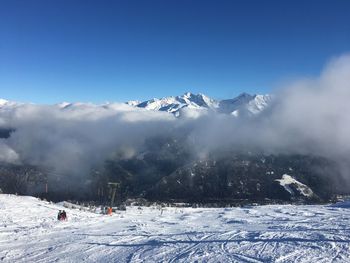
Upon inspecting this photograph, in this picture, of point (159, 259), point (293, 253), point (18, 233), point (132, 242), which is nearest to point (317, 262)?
point (293, 253)

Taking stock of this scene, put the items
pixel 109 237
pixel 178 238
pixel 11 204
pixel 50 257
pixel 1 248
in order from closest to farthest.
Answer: pixel 50 257 < pixel 1 248 < pixel 178 238 < pixel 109 237 < pixel 11 204

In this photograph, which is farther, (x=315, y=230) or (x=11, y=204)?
(x=11, y=204)

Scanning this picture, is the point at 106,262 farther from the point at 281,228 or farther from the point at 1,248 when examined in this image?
the point at 281,228

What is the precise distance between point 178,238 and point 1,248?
1492cm

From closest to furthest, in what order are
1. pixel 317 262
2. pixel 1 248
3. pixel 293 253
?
pixel 317 262, pixel 293 253, pixel 1 248

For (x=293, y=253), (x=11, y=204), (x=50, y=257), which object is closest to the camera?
(x=293, y=253)

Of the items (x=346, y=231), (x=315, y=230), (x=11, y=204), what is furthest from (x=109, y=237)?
(x=11, y=204)

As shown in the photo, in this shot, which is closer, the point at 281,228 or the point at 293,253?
the point at 293,253

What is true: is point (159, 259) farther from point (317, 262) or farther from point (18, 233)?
point (18, 233)

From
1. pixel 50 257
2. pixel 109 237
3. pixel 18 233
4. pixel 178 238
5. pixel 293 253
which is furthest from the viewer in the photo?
pixel 18 233

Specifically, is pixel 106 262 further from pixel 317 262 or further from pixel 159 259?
pixel 317 262

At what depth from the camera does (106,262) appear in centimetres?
2656

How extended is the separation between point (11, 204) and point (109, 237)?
40750 mm

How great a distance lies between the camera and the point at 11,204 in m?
69.8
